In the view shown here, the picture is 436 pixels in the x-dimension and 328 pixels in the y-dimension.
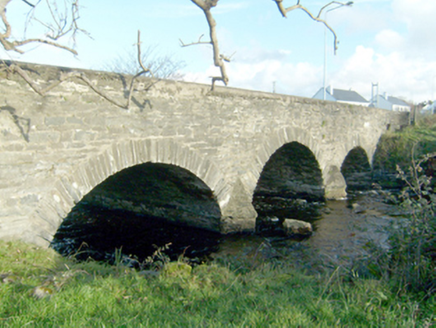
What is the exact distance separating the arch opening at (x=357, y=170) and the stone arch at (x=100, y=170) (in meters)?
9.83

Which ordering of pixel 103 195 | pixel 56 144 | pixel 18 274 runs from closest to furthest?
1. pixel 18 274
2. pixel 56 144
3. pixel 103 195

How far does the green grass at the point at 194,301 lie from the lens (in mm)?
2781

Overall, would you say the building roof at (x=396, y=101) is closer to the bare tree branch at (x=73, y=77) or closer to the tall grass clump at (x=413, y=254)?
the bare tree branch at (x=73, y=77)

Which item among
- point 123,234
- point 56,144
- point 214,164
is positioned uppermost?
point 56,144

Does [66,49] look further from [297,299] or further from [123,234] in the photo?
[123,234]

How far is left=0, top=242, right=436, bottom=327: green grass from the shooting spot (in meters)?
2.78

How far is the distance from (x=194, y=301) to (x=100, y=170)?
3.13m

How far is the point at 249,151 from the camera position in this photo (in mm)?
8930

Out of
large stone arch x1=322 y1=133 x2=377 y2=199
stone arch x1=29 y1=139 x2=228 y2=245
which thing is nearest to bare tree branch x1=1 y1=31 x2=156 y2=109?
stone arch x1=29 y1=139 x2=228 y2=245

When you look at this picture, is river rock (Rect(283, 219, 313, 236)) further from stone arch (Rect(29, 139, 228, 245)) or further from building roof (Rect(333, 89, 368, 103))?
building roof (Rect(333, 89, 368, 103))

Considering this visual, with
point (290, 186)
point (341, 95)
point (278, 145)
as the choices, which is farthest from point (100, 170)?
point (341, 95)

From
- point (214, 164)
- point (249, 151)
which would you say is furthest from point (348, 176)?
point (214, 164)

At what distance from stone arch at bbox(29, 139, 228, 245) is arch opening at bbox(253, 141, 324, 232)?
12.3 feet

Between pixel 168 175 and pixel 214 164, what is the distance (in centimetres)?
113
